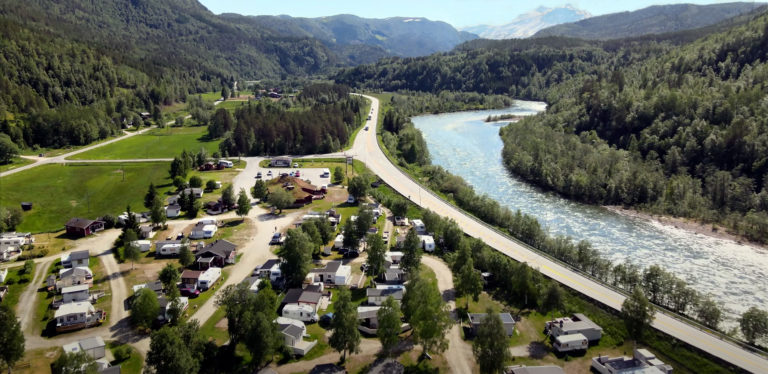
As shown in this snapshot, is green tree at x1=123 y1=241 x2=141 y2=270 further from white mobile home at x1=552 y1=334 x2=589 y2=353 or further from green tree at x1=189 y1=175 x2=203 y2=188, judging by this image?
white mobile home at x1=552 y1=334 x2=589 y2=353

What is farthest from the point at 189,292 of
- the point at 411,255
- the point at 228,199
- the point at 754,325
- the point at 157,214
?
the point at 754,325

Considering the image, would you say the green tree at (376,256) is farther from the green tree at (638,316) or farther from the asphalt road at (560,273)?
the green tree at (638,316)

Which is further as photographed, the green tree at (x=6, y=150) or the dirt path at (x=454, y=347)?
the green tree at (x=6, y=150)

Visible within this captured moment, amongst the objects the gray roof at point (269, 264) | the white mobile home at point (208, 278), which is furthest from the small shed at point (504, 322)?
the white mobile home at point (208, 278)

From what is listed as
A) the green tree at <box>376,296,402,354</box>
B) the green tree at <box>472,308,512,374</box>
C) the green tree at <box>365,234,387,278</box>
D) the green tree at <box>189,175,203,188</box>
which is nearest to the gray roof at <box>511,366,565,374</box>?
the green tree at <box>472,308,512,374</box>

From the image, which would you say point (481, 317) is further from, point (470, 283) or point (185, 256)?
point (185, 256)

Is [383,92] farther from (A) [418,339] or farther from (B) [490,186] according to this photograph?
(A) [418,339]
